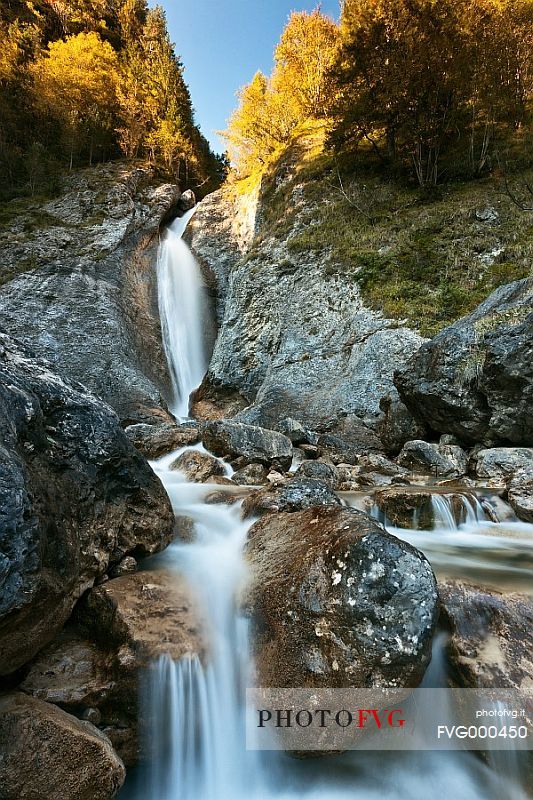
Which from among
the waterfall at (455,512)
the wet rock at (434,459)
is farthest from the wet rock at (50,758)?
the wet rock at (434,459)

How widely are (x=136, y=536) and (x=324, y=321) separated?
1202 centimetres

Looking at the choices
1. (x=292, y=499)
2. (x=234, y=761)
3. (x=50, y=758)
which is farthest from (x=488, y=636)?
(x=50, y=758)

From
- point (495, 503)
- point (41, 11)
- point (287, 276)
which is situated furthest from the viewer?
point (41, 11)

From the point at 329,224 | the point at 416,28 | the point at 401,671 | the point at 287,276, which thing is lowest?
the point at 401,671

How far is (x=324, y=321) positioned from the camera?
1466cm

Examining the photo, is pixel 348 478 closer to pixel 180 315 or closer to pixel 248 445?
pixel 248 445

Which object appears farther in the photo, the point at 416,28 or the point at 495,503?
the point at 416,28

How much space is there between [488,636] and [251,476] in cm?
519

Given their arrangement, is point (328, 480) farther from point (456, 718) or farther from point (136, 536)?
A: point (456, 718)

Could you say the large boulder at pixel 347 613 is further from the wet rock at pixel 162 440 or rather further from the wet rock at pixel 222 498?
the wet rock at pixel 162 440

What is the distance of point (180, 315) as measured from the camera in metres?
19.8

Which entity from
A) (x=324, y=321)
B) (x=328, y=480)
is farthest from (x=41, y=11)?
(x=328, y=480)

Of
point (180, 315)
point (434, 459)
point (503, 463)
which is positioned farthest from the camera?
point (180, 315)

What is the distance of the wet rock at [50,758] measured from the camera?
2.17 metres
